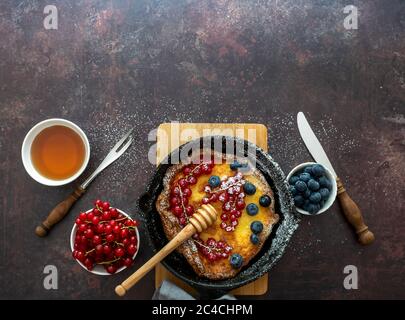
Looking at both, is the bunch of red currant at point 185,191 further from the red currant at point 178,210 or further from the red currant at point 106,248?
the red currant at point 106,248

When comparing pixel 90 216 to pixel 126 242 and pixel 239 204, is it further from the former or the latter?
pixel 239 204

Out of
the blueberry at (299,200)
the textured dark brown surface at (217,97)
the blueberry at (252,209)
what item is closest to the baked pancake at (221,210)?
the blueberry at (252,209)

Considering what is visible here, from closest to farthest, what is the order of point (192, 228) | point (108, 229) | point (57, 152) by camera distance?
point (192, 228)
point (108, 229)
point (57, 152)

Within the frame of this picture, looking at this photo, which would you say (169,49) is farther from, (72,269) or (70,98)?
(72,269)

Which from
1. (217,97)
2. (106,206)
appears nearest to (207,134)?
(217,97)

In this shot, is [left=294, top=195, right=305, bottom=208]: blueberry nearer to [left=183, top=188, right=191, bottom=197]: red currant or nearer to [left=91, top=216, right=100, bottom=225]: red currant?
[left=183, top=188, right=191, bottom=197]: red currant

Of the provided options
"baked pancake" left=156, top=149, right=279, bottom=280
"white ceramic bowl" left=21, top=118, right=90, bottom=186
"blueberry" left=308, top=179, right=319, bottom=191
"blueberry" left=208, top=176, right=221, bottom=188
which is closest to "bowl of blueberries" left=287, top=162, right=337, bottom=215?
"blueberry" left=308, top=179, right=319, bottom=191

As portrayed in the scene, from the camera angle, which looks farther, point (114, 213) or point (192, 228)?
point (114, 213)

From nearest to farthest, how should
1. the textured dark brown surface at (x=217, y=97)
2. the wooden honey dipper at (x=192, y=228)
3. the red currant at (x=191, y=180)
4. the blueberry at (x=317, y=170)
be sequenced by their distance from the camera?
1. the wooden honey dipper at (x=192, y=228)
2. the red currant at (x=191, y=180)
3. the blueberry at (x=317, y=170)
4. the textured dark brown surface at (x=217, y=97)

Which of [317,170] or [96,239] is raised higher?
[317,170]
